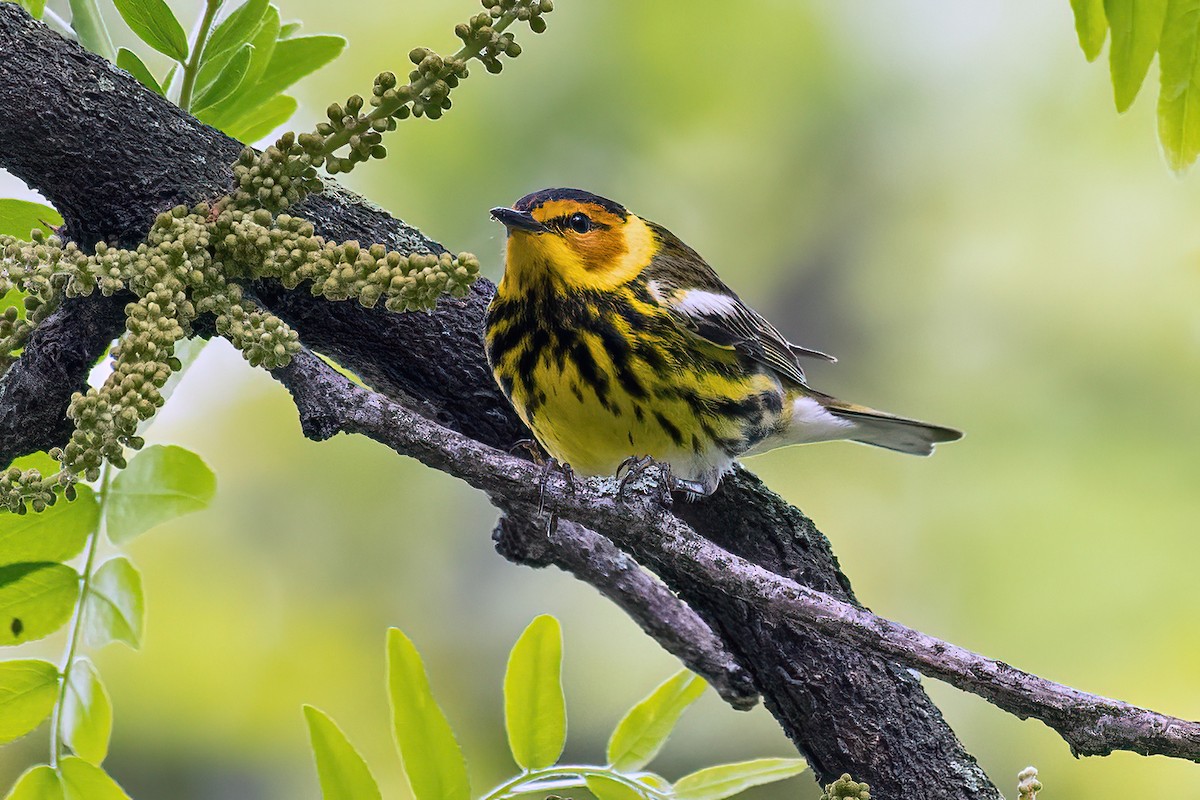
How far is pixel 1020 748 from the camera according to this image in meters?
4.19

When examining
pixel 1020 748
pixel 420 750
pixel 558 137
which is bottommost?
pixel 420 750

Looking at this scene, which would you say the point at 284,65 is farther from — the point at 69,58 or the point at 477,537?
the point at 477,537

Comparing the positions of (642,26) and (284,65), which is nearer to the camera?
(284,65)

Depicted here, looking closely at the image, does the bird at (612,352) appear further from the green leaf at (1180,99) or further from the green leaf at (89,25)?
the green leaf at (1180,99)

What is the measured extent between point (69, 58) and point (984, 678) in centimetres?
136

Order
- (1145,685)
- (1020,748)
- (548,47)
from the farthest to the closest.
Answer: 1. (548,47)
2. (1020,748)
3. (1145,685)

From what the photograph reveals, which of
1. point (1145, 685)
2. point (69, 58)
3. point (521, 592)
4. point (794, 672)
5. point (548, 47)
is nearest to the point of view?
point (69, 58)

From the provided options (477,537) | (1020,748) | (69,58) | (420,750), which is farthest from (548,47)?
(420,750)

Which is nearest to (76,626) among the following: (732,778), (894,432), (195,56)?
(195,56)

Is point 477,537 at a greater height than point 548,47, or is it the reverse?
point 548,47

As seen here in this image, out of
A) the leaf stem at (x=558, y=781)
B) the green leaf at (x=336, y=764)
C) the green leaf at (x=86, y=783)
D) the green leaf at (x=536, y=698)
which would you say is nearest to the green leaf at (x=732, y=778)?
the leaf stem at (x=558, y=781)

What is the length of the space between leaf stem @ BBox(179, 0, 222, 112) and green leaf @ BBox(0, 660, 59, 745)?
81 centimetres

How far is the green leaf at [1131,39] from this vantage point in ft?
4.66

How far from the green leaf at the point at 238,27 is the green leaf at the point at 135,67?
0.43 ft
